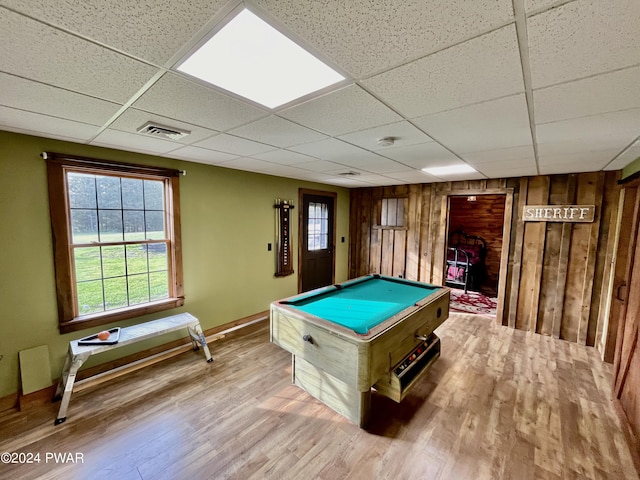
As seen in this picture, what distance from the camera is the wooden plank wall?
353 centimetres

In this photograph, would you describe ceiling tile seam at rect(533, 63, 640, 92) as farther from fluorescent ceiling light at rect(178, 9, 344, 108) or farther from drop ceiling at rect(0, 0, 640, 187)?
fluorescent ceiling light at rect(178, 9, 344, 108)

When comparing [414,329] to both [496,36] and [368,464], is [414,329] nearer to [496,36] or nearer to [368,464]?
[368,464]

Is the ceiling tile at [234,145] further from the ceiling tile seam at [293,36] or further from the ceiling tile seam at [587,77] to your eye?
the ceiling tile seam at [587,77]

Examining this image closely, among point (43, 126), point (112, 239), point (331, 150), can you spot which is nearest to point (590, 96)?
point (331, 150)

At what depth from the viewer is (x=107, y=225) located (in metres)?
2.83

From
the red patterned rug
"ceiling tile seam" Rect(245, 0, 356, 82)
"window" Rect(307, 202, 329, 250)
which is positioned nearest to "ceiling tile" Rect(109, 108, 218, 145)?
"ceiling tile seam" Rect(245, 0, 356, 82)

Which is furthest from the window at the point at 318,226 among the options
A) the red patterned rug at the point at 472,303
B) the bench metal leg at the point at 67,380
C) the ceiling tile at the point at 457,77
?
the ceiling tile at the point at 457,77

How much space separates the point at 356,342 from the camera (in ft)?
6.08

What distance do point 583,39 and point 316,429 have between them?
8.84ft

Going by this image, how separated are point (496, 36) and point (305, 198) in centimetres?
420

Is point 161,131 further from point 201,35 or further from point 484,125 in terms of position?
point 484,125

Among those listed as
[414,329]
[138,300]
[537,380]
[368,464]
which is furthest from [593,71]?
[138,300]

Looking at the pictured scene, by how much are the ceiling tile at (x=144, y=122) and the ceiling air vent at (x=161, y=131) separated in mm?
33

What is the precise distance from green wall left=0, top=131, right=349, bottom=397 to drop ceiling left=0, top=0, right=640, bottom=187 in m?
0.42
